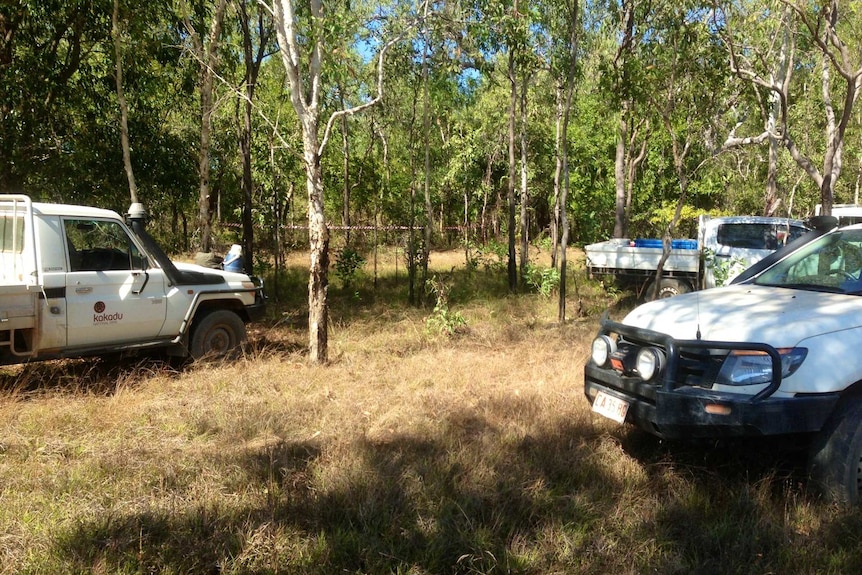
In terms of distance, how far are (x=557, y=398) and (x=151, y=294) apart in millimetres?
4441

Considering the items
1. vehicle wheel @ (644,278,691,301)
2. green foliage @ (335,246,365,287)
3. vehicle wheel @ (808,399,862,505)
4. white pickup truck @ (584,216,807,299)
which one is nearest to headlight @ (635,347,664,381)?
vehicle wheel @ (808,399,862,505)

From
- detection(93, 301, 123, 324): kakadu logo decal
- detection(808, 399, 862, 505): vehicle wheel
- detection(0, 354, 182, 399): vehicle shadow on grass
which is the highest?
detection(93, 301, 123, 324): kakadu logo decal

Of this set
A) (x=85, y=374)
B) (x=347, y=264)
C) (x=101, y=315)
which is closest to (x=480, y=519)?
(x=101, y=315)

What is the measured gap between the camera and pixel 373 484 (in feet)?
12.6

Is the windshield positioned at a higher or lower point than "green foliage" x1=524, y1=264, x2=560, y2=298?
higher

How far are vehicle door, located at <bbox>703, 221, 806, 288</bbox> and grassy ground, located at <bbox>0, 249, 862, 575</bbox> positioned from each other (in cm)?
569

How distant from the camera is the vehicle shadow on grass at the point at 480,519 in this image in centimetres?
307

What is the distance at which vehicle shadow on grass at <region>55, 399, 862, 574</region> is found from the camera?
121 inches

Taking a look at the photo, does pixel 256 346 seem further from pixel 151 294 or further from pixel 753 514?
pixel 753 514

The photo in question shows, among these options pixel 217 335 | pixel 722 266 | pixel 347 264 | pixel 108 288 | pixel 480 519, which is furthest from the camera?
pixel 347 264

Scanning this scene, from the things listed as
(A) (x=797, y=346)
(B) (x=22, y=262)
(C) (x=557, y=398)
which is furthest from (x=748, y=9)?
(B) (x=22, y=262)

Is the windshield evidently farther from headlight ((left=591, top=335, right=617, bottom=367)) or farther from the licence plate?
the licence plate

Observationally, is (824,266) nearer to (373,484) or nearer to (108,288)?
(373,484)

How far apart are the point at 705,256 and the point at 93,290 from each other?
9.82m
